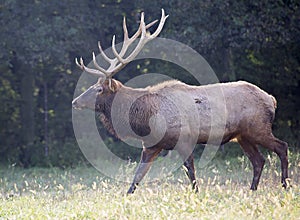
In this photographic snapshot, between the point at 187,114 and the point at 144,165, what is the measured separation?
101cm

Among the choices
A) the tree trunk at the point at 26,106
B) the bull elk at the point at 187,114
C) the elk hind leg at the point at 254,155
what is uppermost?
the bull elk at the point at 187,114

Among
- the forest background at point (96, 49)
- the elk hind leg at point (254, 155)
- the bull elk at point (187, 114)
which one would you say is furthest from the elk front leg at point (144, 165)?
the forest background at point (96, 49)

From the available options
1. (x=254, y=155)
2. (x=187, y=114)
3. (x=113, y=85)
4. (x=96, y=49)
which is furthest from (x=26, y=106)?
(x=254, y=155)

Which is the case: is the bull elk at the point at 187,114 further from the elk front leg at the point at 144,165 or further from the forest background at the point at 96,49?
the forest background at the point at 96,49

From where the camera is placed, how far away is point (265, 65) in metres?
17.3

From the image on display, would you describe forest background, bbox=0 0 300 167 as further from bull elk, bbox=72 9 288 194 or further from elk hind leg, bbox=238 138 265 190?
bull elk, bbox=72 9 288 194

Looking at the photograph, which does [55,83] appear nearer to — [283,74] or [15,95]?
[15,95]

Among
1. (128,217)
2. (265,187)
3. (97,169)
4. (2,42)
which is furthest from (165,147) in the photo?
(2,42)

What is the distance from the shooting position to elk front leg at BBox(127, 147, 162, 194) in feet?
31.5

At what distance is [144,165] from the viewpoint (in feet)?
31.9

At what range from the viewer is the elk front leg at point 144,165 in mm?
9609

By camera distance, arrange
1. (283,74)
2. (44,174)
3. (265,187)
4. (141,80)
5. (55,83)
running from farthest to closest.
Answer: (55,83) < (141,80) < (283,74) < (44,174) < (265,187)

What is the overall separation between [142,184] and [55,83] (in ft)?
30.2

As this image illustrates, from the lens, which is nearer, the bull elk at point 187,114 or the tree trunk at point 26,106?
the bull elk at point 187,114
